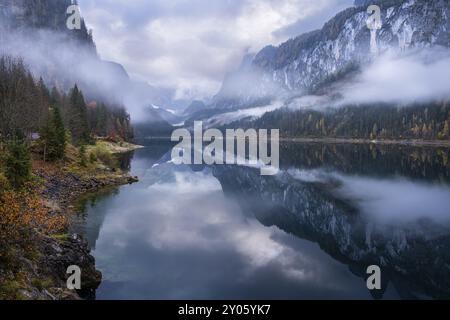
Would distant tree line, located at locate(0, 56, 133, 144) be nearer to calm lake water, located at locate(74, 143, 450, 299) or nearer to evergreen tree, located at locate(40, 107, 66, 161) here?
evergreen tree, located at locate(40, 107, 66, 161)

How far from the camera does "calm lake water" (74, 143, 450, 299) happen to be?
27.5 metres

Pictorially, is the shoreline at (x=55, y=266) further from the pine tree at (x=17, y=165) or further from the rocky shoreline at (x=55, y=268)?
the pine tree at (x=17, y=165)

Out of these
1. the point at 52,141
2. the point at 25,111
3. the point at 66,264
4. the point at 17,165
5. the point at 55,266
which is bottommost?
the point at 66,264

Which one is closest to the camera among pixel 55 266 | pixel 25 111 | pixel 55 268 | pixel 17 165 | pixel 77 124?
pixel 55 268

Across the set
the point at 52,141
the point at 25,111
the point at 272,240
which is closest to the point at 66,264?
the point at 272,240

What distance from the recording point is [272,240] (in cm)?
3978

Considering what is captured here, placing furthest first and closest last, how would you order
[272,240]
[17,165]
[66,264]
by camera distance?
[272,240], [17,165], [66,264]

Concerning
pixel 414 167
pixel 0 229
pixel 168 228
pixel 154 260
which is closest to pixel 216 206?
pixel 168 228

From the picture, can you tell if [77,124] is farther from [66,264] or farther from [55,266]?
[55,266]

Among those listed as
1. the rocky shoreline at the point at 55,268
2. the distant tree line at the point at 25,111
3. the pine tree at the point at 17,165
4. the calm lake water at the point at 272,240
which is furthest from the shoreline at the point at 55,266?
the distant tree line at the point at 25,111

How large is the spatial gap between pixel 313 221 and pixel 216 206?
53.3ft

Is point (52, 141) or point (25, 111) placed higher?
point (25, 111)

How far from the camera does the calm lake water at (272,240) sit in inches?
1082
